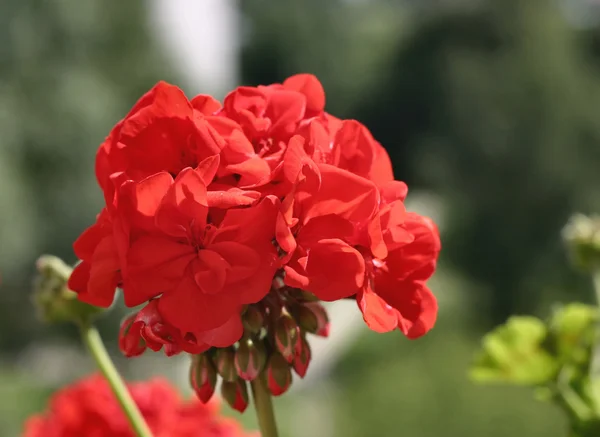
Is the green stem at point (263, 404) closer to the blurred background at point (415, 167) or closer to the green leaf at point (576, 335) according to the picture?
the green leaf at point (576, 335)

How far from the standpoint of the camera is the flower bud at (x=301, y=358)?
364 millimetres

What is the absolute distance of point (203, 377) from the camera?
366mm

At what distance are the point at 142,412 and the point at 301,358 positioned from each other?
29 cm

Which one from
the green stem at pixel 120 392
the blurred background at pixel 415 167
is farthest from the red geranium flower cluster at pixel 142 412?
the blurred background at pixel 415 167

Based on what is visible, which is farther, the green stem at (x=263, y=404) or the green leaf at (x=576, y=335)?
the green leaf at (x=576, y=335)

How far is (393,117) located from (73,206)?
17.5 feet

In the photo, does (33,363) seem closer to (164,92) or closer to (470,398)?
(470,398)

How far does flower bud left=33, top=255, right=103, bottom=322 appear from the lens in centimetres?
46

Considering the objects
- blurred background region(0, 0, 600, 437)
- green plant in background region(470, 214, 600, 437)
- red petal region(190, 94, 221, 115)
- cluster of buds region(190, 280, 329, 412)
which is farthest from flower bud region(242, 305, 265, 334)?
blurred background region(0, 0, 600, 437)

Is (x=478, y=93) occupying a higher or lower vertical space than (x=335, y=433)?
higher

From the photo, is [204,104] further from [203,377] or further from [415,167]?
[415,167]

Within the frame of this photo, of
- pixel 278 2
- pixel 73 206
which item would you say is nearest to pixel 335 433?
pixel 73 206

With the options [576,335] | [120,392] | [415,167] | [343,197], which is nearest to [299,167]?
[343,197]

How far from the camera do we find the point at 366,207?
35 cm
